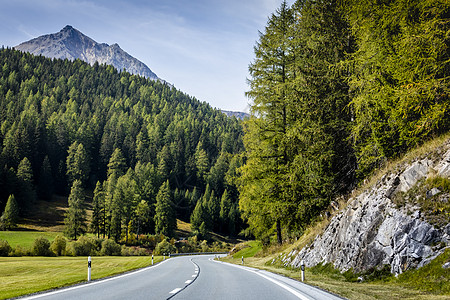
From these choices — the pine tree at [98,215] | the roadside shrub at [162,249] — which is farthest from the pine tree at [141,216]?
the roadside shrub at [162,249]

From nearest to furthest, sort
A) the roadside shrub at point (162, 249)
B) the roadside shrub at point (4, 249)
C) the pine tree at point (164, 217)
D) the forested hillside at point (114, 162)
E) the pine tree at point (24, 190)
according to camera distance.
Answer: the roadside shrub at point (4, 249)
the roadside shrub at point (162, 249)
the pine tree at point (24, 190)
the forested hillside at point (114, 162)
the pine tree at point (164, 217)

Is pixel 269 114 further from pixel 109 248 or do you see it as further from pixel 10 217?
pixel 10 217

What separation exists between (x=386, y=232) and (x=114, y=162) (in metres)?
128

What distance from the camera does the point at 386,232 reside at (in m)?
12.0

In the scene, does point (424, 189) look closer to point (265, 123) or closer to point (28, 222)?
point (265, 123)

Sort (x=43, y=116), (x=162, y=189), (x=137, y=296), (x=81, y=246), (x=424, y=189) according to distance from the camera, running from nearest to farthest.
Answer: (x=137, y=296) < (x=424, y=189) < (x=81, y=246) < (x=162, y=189) < (x=43, y=116)

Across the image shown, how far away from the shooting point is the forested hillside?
87562 mm

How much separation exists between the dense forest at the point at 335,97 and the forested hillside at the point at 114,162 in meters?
64.3

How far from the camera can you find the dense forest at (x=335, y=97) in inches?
534

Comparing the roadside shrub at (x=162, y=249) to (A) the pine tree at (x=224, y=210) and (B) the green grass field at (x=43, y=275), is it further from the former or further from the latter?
(A) the pine tree at (x=224, y=210)

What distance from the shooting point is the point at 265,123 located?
22.2 metres

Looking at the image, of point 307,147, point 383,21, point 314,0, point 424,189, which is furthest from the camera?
point 314,0

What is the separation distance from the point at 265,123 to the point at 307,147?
385 centimetres

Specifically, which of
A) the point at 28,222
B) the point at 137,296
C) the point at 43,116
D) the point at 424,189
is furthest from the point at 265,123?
the point at 43,116
